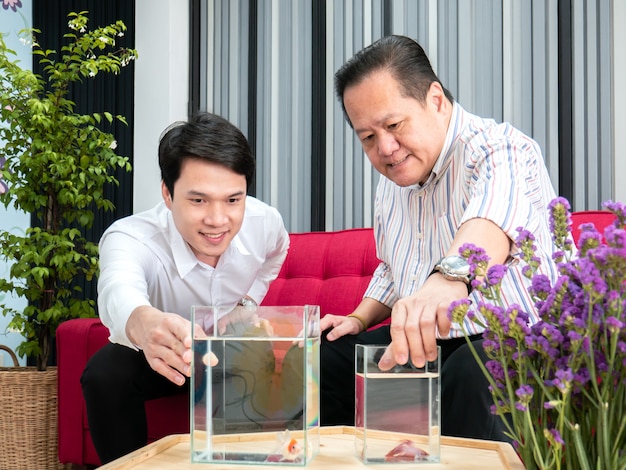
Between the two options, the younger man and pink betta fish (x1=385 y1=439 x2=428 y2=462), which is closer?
pink betta fish (x1=385 y1=439 x2=428 y2=462)

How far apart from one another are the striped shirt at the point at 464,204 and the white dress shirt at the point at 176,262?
0.35 meters

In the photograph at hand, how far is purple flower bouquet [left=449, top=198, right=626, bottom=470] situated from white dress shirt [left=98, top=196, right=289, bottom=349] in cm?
100

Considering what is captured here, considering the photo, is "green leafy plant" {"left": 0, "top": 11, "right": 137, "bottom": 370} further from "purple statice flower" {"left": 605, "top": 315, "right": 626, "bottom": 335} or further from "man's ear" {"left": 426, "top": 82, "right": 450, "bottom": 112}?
"purple statice flower" {"left": 605, "top": 315, "right": 626, "bottom": 335}

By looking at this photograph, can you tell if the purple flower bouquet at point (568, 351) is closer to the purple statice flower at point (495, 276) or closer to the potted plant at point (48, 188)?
the purple statice flower at point (495, 276)

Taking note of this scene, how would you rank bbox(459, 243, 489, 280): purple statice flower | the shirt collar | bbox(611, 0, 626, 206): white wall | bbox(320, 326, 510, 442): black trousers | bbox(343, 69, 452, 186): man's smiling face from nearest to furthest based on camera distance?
bbox(459, 243, 489, 280): purple statice flower
bbox(320, 326, 510, 442): black trousers
bbox(343, 69, 452, 186): man's smiling face
the shirt collar
bbox(611, 0, 626, 206): white wall

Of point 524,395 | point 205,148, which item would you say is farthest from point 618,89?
point 524,395

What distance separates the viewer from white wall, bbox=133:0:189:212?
3492 mm

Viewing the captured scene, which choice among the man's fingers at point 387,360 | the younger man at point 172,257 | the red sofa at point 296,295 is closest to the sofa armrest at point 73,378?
the red sofa at point 296,295

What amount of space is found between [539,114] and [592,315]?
2.32 meters

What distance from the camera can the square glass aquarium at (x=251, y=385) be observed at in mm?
924

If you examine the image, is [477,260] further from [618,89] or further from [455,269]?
[618,89]

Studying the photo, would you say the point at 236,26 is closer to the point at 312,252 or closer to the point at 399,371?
the point at 312,252

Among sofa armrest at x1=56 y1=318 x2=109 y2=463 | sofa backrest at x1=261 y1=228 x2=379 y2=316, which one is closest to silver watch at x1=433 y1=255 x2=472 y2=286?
sofa backrest at x1=261 y1=228 x2=379 y2=316

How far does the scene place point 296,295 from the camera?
8.61 feet
